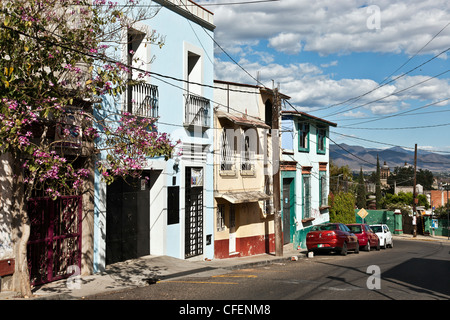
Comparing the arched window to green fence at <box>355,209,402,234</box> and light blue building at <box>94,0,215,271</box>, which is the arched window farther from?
green fence at <box>355,209,402,234</box>

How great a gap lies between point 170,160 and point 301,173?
50.8ft

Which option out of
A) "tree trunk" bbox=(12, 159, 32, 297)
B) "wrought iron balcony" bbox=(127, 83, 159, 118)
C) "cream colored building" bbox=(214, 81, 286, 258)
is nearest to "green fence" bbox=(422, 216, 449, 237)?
"cream colored building" bbox=(214, 81, 286, 258)

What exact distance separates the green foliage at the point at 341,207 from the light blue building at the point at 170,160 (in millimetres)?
20441

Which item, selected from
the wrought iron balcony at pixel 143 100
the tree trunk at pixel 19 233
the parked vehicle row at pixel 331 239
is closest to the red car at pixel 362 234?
the parked vehicle row at pixel 331 239

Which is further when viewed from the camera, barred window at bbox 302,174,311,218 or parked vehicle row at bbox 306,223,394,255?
barred window at bbox 302,174,311,218

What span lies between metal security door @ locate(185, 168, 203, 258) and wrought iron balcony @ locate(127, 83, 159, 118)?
3.34 meters

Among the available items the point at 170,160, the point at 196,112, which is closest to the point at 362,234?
the point at 196,112

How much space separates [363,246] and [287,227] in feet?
15.8

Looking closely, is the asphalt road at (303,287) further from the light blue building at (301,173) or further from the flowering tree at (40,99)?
the light blue building at (301,173)

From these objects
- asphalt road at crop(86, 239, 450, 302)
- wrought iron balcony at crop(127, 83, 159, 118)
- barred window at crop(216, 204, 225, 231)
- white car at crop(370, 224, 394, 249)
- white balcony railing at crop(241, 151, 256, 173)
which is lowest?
white car at crop(370, 224, 394, 249)

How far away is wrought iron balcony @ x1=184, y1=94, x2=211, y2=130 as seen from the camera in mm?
17719

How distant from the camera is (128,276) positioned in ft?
42.8

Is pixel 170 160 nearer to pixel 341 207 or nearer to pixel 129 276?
pixel 129 276

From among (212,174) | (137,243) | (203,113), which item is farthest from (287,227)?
(137,243)
